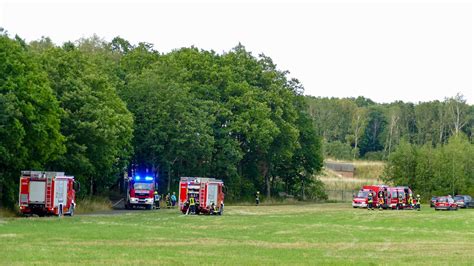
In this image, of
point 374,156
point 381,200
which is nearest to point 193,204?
point 381,200

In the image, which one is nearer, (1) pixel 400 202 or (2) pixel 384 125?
(1) pixel 400 202

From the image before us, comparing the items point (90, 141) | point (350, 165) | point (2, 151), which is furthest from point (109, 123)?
point (350, 165)

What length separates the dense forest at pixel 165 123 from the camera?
2052 inches

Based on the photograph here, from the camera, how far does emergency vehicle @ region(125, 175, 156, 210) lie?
70.2 m

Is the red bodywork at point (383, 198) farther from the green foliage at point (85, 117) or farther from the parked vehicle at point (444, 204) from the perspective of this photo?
the green foliage at point (85, 117)

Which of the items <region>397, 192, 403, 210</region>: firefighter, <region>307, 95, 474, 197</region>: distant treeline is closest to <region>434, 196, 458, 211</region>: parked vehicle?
<region>397, 192, 403, 210</region>: firefighter

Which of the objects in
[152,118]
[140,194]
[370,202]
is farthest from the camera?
[370,202]

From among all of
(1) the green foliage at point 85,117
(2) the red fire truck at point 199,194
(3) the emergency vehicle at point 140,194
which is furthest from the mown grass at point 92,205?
(2) the red fire truck at point 199,194

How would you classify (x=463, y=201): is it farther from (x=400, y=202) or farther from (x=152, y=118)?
(x=152, y=118)

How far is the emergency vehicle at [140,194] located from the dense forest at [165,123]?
2.19m

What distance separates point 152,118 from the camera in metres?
78.7

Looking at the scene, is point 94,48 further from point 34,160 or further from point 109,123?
point 34,160

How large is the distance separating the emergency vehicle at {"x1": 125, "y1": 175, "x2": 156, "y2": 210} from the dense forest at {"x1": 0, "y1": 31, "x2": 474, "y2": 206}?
219 centimetres

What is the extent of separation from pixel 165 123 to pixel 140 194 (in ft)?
35.9
